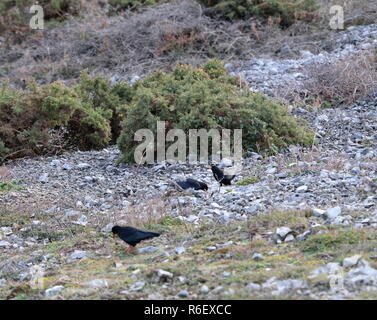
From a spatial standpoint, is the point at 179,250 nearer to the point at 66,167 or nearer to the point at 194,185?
the point at 194,185

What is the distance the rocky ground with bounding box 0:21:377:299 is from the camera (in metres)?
5.19

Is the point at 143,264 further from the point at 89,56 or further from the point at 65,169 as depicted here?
the point at 89,56

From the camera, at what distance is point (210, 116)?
958cm

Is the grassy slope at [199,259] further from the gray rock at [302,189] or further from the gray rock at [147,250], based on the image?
the gray rock at [302,189]

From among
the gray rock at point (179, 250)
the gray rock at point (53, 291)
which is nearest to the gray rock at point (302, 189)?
the gray rock at point (179, 250)

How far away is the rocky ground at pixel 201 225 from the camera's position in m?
5.19

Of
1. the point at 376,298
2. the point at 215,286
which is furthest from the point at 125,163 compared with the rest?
the point at 376,298

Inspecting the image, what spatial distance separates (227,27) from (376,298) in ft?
38.2

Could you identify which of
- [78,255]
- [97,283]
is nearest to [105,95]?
[78,255]

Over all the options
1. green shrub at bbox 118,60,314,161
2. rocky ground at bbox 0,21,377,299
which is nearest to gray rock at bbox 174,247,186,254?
rocky ground at bbox 0,21,377,299

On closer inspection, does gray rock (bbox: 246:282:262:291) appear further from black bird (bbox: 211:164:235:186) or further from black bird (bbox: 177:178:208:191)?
black bird (bbox: 211:164:235:186)

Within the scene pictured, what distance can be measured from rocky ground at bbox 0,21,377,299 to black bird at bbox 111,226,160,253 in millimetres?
125

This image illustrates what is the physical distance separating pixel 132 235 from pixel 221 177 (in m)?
2.06

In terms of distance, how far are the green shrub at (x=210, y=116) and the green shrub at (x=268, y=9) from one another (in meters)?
6.08
